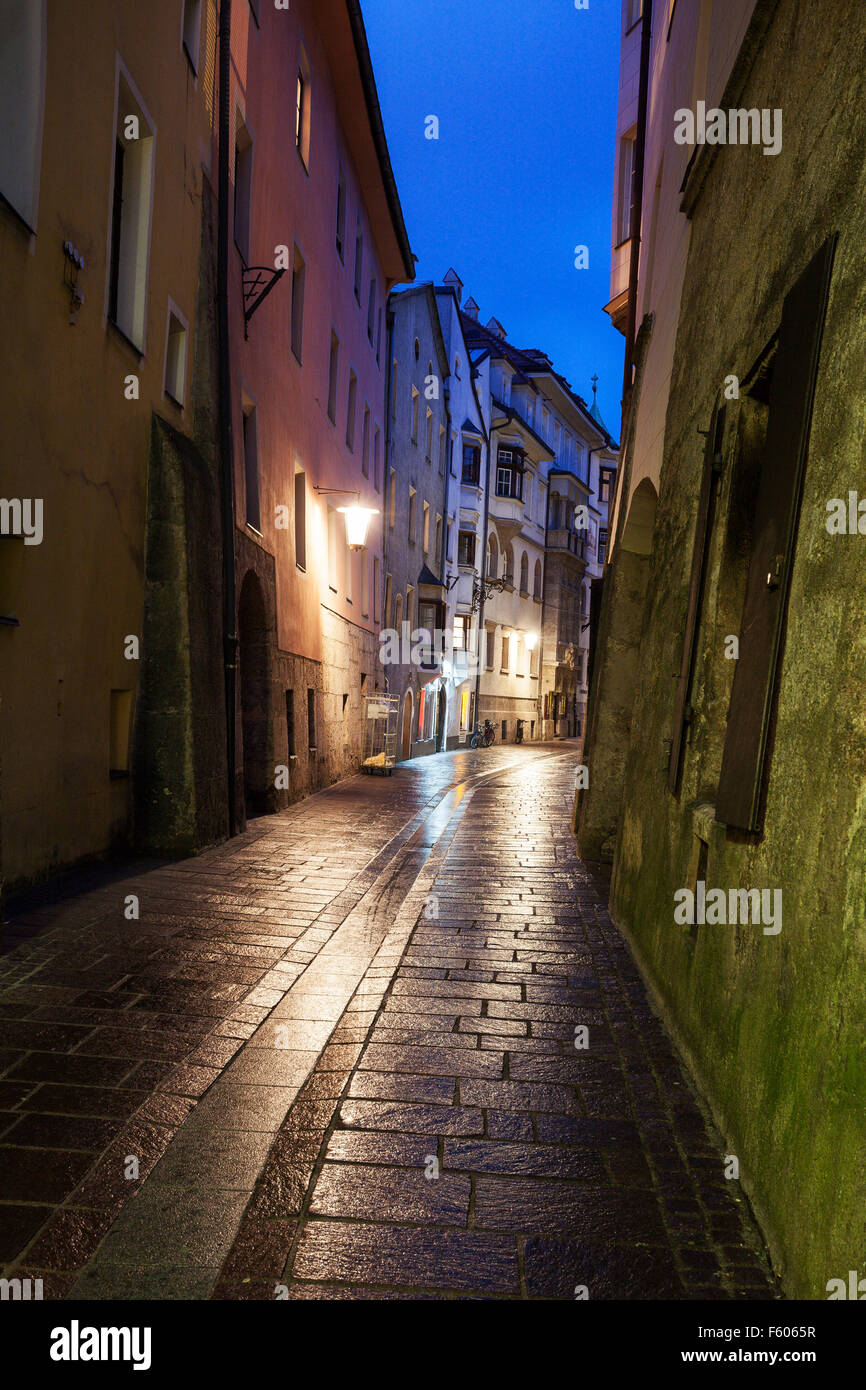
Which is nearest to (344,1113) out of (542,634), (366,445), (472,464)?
(366,445)

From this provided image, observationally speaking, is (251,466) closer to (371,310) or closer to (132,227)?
(132,227)

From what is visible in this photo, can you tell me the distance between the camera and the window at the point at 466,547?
43938 mm

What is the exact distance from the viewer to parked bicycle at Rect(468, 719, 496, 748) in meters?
43.7

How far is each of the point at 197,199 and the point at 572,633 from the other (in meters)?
49.2

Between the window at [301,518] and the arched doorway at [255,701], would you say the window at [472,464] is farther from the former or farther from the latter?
the arched doorway at [255,701]

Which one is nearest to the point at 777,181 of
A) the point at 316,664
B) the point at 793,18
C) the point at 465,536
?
the point at 793,18

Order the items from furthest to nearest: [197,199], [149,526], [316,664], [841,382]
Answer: [316,664] → [197,199] → [149,526] → [841,382]

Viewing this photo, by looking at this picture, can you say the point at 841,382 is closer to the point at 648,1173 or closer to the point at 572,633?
the point at 648,1173

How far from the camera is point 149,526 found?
1063 cm

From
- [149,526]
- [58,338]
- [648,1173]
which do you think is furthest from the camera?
[149,526]

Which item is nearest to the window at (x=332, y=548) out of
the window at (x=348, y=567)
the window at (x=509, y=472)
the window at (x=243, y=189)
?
the window at (x=348, y=567)

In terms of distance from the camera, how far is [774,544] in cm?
416

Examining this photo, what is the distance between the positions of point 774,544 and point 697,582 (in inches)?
80.5
